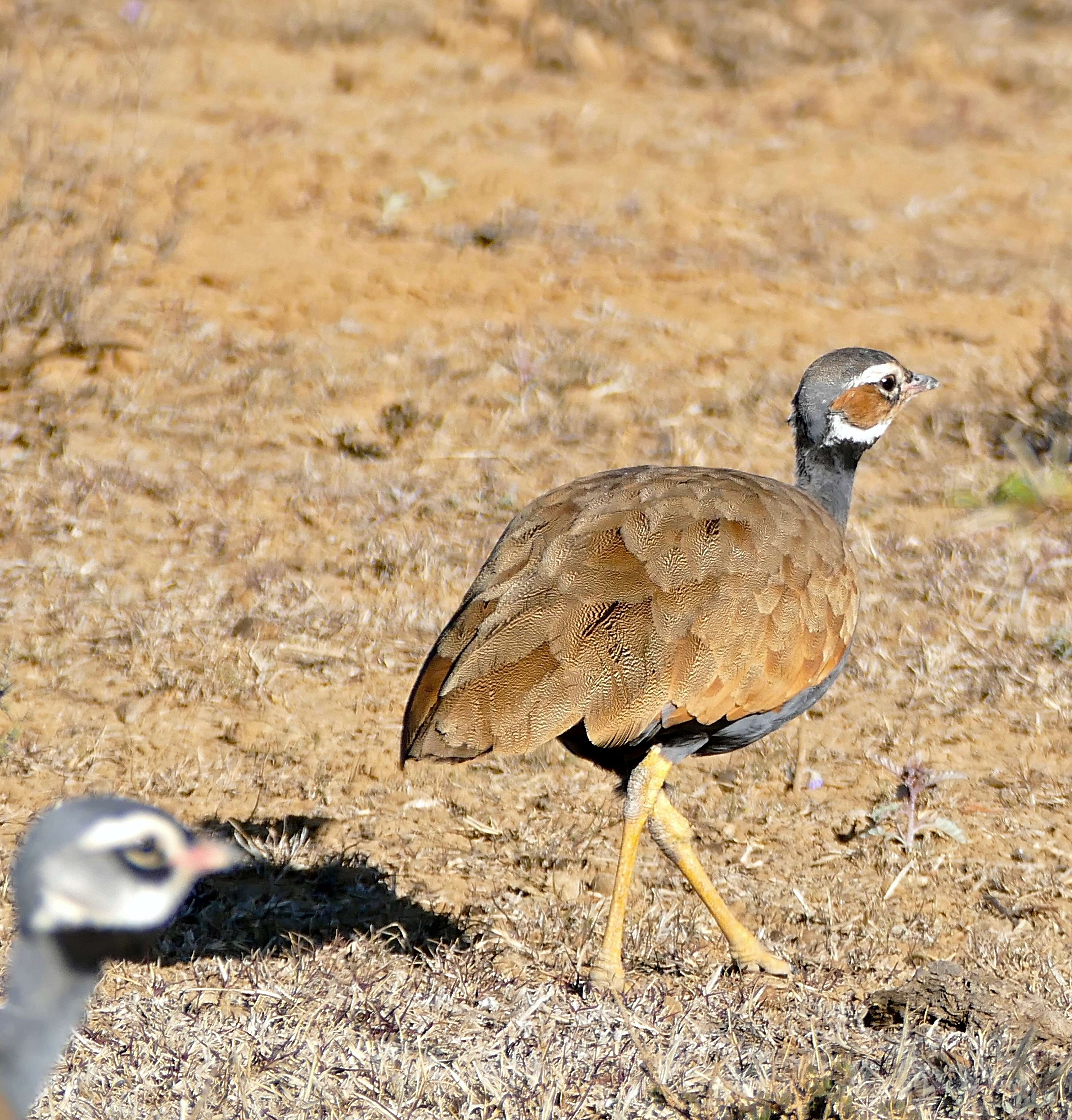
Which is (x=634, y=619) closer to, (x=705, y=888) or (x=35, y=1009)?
(x=705, y=888)

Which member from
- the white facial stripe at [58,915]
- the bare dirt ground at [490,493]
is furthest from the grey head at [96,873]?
the bare dirt ground at [490,493]

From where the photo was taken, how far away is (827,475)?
18.5 feet

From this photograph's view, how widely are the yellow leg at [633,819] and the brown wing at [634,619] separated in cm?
29

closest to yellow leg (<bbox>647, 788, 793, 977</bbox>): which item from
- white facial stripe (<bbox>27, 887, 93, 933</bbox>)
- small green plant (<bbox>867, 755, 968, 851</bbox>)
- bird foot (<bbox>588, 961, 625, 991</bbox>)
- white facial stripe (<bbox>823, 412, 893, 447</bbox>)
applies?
bird foot (<bbox>588, 961, 625, 991</bbox>)

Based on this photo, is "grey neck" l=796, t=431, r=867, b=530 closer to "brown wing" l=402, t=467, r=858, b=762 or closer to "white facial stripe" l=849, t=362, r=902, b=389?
"white facial stripe" l=849, t=362, r=902, b=389

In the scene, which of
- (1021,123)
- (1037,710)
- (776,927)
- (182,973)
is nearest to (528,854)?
(776,927)

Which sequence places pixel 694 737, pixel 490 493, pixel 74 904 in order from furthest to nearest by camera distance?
1. pixel 490 493
2. pixel 694 737
3. pixel 74 904

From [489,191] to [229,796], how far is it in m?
6.83

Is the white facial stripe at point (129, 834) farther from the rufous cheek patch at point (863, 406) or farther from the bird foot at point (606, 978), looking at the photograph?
the rufous cheek patch at point (863, 406)

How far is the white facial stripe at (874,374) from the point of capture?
18.6ft

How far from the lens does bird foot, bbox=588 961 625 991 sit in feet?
14.9

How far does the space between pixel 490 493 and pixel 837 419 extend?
2467 mm

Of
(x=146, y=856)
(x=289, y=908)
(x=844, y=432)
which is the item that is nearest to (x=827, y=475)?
(x=844, y=432)

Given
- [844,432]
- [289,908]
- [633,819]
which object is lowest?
[289,908]
